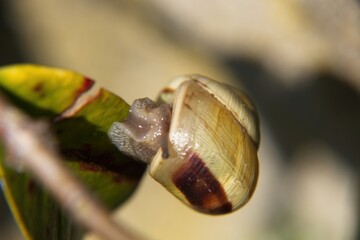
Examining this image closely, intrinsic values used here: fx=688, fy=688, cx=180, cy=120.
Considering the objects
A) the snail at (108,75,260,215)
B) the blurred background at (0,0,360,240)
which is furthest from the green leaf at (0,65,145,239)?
the blurred background at (0,0,360,240)

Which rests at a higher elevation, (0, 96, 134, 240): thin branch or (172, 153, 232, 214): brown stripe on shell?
(0, 96, 134, 240): thin branch

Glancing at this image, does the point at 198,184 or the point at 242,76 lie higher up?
the point at 242,76

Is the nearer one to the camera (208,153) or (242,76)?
(208,153)

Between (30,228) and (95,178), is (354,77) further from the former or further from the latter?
(30,228)

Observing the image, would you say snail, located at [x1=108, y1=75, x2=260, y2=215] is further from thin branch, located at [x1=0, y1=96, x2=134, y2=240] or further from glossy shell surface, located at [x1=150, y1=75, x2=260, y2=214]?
thin branch, located at [x1=0, y1=96, x2=134, y2=240]

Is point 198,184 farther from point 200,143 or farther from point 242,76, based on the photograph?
point 242,76

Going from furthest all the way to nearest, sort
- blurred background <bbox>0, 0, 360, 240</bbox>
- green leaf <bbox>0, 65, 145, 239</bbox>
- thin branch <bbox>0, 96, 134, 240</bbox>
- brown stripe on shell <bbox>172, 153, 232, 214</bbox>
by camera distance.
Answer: blurred background <bbox>0, 0, 360, 240</bbox> < brown stripe on shell <bbox>172, 153, 232, 214</bbox> < green leaf <bbox>0, 65, 145, 239</bbox> < thin branch <bbox>0, 96, 134, 240</bbox>

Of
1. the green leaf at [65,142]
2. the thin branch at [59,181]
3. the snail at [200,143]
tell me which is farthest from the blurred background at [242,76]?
the thin branch at [59,181]

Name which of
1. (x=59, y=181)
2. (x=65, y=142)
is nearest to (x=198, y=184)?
(x=65, y=142)
